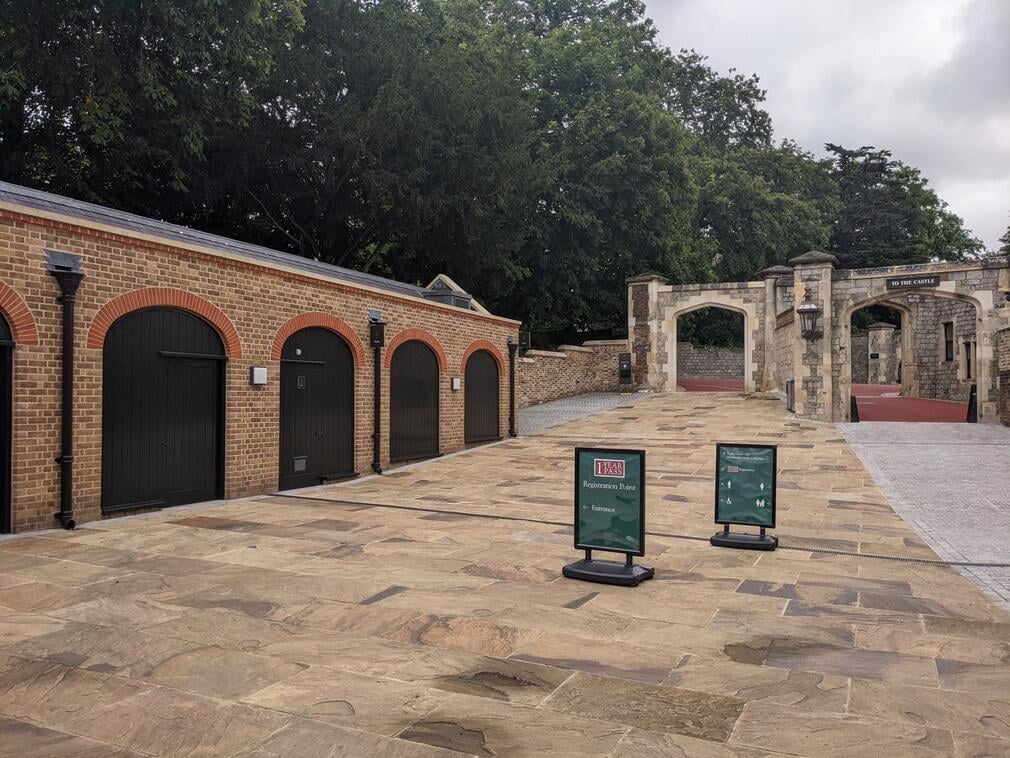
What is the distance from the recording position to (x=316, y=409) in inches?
505

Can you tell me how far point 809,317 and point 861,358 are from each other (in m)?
26.3

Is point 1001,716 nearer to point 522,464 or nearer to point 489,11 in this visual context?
point 522,464

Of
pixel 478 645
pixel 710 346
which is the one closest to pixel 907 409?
pixel 710 346

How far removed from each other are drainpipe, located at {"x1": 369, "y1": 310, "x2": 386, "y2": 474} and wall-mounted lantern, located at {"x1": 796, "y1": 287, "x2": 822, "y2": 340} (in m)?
13.0

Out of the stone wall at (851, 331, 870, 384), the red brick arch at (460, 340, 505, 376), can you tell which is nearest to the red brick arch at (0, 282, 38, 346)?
the red brick arch at (460, 340, 505, 376)

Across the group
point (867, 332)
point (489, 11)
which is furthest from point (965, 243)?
point (489, 11)

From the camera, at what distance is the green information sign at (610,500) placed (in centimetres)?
643

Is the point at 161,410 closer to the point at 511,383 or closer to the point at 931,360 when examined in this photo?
the point at 511,383

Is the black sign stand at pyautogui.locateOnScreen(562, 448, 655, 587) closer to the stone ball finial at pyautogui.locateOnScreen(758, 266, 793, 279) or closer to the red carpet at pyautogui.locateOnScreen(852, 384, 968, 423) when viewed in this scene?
the red carpet at pyautogui.locateOnScreen(852, 384, 968, 423)

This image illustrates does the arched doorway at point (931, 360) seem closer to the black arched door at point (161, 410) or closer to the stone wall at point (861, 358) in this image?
the stone wall at point (861, 358)

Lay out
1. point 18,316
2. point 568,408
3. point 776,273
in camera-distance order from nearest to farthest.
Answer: point 18,316, point 568,408, point 776,273

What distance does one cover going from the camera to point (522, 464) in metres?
15.1

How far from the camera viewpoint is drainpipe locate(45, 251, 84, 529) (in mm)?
8570

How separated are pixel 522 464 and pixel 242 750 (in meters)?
11.8
